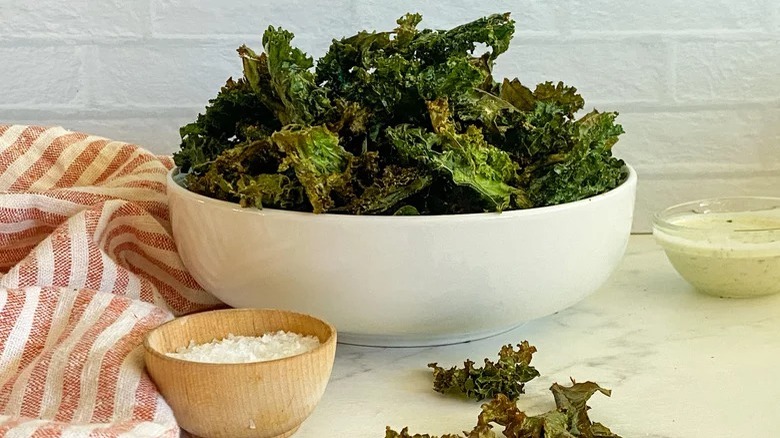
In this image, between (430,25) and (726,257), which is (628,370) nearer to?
(726,257)

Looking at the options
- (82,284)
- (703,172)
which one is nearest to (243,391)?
(82,284)

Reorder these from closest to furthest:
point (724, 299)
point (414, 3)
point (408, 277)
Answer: point (408, 277) < point (724, 299) < point (414, 3)

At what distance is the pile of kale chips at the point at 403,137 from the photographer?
89cm

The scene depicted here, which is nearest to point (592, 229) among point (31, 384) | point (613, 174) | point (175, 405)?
point (613, 174)

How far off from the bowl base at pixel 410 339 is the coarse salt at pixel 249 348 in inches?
5.7

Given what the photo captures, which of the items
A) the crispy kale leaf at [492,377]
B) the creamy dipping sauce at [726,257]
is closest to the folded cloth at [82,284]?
the crispy kale leaf at [492,377]

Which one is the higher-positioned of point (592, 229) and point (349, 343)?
point (592, 229)

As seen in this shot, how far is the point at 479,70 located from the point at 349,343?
1.03 feet

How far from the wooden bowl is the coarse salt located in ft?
0.09

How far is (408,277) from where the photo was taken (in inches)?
35.4

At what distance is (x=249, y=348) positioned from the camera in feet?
2.69

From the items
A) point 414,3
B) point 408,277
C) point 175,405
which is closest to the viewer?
point 175,405

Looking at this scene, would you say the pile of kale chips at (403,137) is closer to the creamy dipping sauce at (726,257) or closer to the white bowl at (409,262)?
the white bowl at (409,262)

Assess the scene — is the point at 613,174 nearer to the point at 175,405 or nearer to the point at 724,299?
the point at 724,299
